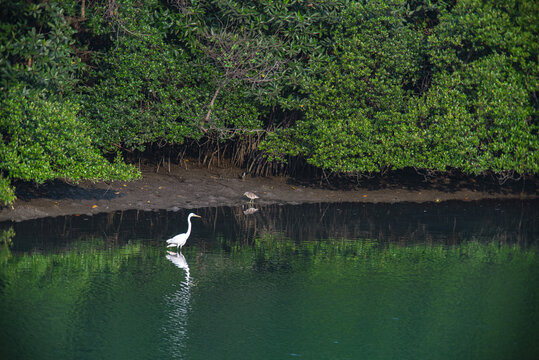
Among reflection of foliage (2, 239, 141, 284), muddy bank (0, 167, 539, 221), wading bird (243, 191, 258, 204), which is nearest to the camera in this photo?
reflection of foliage (2, 239, 141, 284)

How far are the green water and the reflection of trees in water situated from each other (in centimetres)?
9

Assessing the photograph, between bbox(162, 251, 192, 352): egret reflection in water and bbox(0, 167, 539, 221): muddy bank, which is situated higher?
bbox(0, 167, 539, 221): muddy bank

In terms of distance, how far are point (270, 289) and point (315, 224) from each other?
23.6 feet

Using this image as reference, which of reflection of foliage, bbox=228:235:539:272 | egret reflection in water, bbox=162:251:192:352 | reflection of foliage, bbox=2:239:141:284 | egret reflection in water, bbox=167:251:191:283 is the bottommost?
reflection of foliage, bbox=2:239:141:284

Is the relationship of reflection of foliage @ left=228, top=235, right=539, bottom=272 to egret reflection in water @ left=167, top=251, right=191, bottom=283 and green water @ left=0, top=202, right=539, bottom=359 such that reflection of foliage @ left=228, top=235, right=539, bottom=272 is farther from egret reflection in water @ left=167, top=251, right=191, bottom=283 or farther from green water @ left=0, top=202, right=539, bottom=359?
egret reflection in water @ left=167, top=251, right=191, bottom=283

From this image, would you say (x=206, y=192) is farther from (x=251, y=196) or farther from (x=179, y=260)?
(x=179, y=260)

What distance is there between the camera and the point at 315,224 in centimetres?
2112

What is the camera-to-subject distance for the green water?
11.2 m

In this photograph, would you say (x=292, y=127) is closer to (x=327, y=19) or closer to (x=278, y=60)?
(x=278, y=60)

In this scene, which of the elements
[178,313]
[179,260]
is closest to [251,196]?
[179,260]

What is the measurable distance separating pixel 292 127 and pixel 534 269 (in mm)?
12091

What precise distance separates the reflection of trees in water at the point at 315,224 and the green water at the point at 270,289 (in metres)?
0.09

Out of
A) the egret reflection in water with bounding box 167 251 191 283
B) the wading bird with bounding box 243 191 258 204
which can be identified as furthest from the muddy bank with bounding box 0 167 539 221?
the egret reflection in water with bounding box 167 251 191 283

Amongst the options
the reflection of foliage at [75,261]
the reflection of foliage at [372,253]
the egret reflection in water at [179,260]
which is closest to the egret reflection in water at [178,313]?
the egret reflection in water at [179,260]
